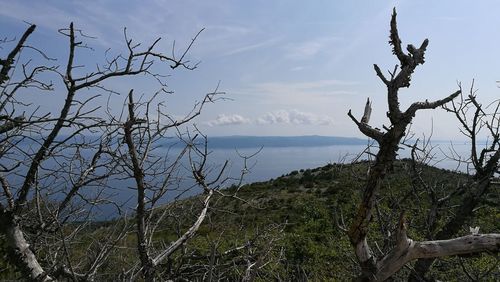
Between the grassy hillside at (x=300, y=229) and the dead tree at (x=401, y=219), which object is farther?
the grassy hillside at (x=300, y=229)

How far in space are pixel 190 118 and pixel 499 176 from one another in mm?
4487

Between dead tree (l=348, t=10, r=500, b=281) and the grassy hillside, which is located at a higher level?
dead tree (l=348, t=10, r=500, b=281)

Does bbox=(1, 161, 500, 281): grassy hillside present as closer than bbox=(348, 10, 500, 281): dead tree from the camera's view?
No

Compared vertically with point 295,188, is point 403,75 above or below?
above

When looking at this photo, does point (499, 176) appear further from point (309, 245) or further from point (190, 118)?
point (309, 245)

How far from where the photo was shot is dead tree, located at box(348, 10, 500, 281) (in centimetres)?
294

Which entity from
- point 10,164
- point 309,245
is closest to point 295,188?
point 309,245

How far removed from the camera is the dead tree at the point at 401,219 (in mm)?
2936

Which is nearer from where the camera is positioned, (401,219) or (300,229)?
(401,219)

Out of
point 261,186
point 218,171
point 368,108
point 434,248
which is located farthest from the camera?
point 261,186

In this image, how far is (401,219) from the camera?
286 centimetres

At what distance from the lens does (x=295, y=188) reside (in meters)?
36.6

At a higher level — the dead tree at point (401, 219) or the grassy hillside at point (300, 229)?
the dead tree at point (401, 219)

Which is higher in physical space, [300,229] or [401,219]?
[401,219]
